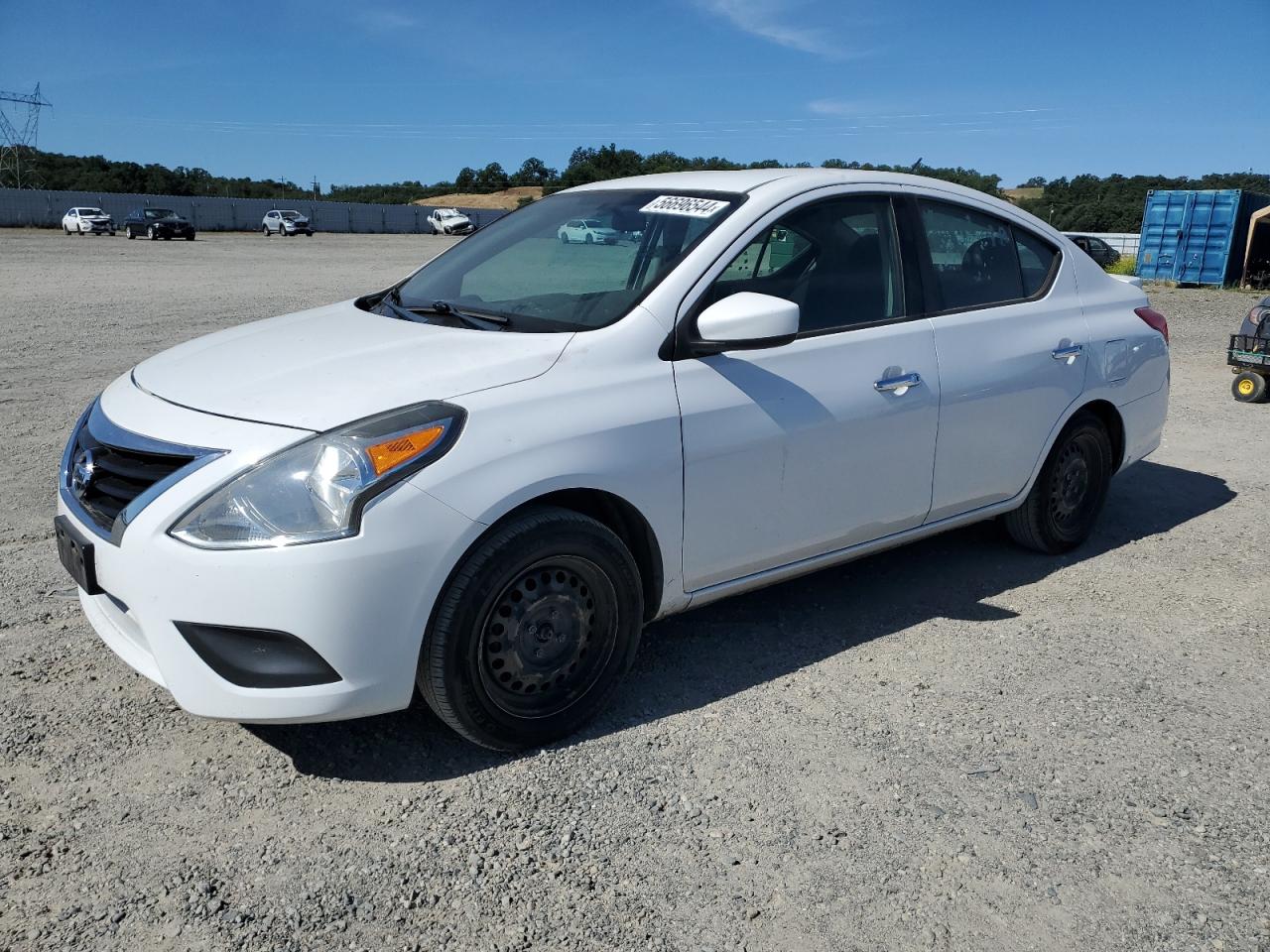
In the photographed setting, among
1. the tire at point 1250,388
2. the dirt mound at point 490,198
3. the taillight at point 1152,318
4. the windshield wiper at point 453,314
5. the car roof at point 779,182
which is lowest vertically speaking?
the tire at point 1250,388

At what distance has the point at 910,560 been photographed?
17.1ft

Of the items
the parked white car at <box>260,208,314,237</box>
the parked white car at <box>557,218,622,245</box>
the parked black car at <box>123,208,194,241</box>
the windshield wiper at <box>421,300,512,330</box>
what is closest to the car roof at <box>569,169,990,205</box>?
the parked white car at <box>557,218,622,245</box>

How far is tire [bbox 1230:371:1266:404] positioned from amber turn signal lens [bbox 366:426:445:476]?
356 inches

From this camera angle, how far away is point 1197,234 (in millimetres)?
28062

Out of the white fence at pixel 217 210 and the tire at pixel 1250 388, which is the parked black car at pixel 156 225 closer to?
the white fence at pixel 217 210

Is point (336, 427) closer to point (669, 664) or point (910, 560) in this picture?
point (669, 664)

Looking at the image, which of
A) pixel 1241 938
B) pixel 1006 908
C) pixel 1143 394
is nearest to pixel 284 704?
pixel 1006 908

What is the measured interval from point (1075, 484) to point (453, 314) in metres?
3.15

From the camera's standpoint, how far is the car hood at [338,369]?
3.01 m

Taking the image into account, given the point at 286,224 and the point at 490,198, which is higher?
the point at 490,198

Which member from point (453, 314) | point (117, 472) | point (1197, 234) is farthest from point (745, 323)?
point (1197, 234)

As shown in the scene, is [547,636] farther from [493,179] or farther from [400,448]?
[493,179]

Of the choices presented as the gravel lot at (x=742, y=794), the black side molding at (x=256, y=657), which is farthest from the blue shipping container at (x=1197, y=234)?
the black side molding at (x=256, y=657)

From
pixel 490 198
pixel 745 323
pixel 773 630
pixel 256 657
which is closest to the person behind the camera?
pixel 256 657
